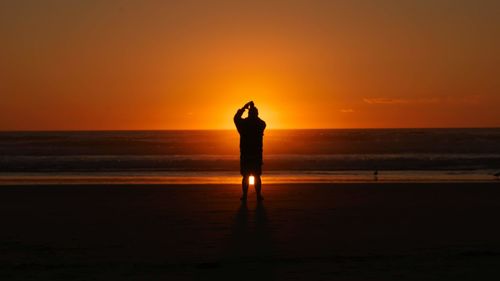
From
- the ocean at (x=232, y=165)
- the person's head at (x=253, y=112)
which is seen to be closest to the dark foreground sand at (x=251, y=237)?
the person's head at (x=253, y=112)

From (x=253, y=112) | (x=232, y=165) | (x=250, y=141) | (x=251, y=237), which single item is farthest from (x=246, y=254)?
(x=232, y=165)

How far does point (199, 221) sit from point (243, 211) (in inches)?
55.3

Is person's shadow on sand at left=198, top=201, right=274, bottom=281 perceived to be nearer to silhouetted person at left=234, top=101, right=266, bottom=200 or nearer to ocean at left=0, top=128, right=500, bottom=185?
silhouetted person at left=234, top=101, right=266, bottom=200

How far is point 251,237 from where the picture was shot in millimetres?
8914

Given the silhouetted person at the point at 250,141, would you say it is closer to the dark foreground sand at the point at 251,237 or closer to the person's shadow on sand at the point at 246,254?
the dark foreground sand at the point at 251,237

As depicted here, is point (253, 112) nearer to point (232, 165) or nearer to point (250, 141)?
point (250, 141)

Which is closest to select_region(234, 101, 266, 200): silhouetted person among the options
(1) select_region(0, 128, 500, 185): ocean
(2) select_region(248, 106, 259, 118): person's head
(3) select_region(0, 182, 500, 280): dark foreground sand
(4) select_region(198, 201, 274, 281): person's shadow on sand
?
(2) select_region(248, 106, 259, 118): person's head

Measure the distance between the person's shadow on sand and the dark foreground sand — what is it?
0.01m

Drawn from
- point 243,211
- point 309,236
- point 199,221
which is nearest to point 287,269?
point 309,236

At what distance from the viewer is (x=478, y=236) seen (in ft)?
29.6

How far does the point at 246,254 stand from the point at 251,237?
1189mm

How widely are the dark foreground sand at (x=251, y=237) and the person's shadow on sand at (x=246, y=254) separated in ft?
0.04

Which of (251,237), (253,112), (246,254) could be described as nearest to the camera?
(246,254)

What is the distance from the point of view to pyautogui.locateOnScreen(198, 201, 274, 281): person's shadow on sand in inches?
263
